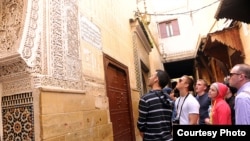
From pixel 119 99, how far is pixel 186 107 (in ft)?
5.73

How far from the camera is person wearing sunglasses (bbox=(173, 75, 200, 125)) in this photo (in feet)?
10.0

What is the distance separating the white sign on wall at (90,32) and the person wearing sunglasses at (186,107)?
4.20 ft

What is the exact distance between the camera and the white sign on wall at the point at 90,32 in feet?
10.7

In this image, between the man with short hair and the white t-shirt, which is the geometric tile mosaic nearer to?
the white t-shirt

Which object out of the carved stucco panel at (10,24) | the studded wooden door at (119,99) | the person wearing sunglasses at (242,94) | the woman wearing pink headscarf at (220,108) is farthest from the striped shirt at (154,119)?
the carved stucco panel at (10,24)

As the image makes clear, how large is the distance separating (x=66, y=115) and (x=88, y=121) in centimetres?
54

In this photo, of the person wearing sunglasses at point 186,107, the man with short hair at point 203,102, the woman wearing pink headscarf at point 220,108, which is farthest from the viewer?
the man with short hair at point 203,102

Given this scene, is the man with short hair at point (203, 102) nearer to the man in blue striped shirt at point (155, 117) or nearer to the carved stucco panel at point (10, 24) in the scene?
the man in blue striped shirt at point (155, 117)

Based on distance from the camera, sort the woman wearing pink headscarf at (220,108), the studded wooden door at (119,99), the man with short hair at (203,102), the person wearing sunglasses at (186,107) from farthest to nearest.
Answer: the studded wooden door at (119,99)
the man with short hair at (203,102)
the person wearing sunglasses at (186,107)
the woman wearing pink headscarf at (220,108)

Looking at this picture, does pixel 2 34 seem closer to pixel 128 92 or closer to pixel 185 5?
pixel 128 92

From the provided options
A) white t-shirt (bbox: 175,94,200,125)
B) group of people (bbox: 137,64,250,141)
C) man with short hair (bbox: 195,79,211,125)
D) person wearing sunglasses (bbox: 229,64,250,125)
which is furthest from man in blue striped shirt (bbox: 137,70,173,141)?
man with short hair (bbox: 195,79,211,125)

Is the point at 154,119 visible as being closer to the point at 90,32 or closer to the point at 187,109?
the point at 187,109

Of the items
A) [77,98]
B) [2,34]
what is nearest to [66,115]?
[77,98]

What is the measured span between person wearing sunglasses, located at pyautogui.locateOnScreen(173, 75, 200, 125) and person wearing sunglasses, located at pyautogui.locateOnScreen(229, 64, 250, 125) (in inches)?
29.9
